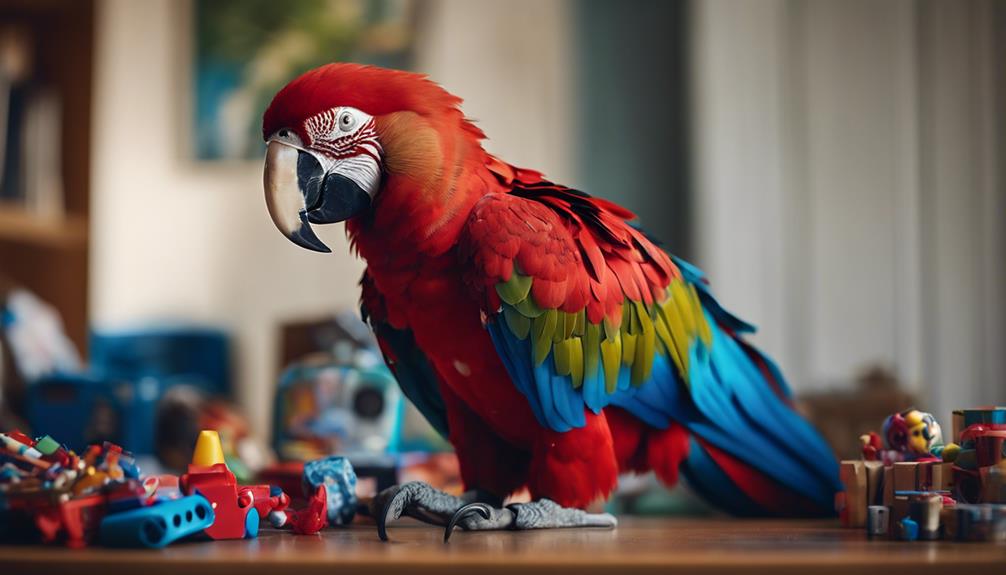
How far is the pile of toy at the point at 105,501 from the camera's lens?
56 cm

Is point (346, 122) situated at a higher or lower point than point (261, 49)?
lower

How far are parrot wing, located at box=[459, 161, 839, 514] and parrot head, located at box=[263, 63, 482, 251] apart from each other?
69mm

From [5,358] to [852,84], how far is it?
66.9 inches

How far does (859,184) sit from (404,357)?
1348mm

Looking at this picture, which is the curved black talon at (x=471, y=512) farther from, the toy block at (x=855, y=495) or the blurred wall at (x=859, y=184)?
the blurred wall at (x=859, y=184)

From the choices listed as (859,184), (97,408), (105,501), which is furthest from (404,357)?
(859,184)

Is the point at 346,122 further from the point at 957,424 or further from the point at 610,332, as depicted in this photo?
the point at 957,424

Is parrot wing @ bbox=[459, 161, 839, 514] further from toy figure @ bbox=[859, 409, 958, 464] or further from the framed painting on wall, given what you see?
the framed painting on wall

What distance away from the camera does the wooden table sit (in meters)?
0.50

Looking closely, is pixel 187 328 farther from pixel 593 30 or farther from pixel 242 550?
pixel 242 550

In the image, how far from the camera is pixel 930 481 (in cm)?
69

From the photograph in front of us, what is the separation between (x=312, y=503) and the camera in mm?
709

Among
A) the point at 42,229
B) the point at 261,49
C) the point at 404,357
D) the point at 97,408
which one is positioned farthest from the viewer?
the point at 261,49

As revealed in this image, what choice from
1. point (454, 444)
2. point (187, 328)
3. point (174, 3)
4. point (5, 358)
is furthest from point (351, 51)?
point (454, 444)
